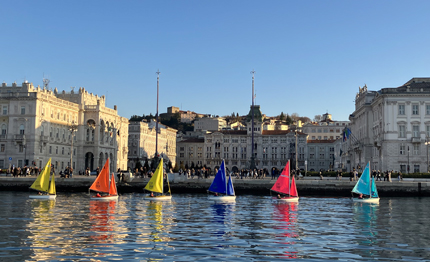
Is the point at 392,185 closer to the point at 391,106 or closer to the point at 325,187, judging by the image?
the point at 325,187

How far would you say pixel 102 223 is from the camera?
84.2 feet

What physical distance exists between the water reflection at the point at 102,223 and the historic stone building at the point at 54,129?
3946 cm

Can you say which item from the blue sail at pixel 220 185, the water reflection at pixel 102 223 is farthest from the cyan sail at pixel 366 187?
the water reflection at pixel 102 223

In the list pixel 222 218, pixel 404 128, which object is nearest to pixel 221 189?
pixel 222 218

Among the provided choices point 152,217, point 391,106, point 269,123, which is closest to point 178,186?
point 152,217

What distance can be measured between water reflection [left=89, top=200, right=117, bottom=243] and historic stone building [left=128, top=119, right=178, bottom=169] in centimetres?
9342

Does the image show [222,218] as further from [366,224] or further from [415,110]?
[415,110]

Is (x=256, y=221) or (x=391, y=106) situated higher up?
(x=391, y=106)

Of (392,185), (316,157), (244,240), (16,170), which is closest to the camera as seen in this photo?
(244,240)

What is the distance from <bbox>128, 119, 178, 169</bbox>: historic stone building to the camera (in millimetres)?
137250

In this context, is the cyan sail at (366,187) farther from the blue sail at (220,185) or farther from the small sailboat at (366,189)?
the blue sail at (220,185)

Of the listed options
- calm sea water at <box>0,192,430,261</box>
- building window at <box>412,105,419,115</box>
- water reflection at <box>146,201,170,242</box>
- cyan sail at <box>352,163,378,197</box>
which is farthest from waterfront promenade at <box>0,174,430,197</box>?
water reflection at <box>146,201,170,242</box>

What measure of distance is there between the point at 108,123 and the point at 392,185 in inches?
2357

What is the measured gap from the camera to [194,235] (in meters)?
21.8
